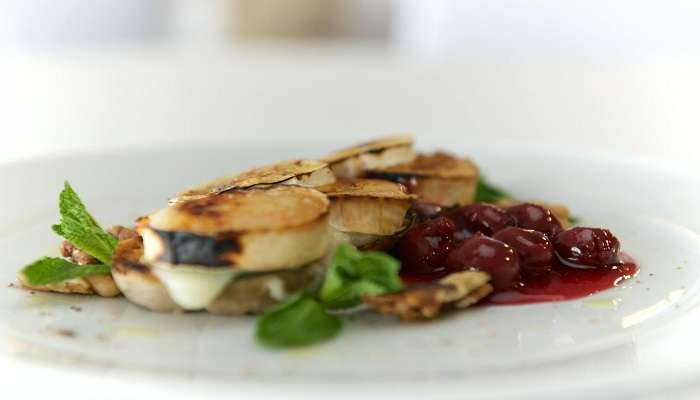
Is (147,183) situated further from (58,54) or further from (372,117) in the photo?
(58,54)

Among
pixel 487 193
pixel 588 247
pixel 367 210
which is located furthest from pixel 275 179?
pixel 487 193

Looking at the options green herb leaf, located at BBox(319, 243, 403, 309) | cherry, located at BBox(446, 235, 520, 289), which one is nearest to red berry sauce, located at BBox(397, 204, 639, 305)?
cherry, located at BBox(446, 235, 520, 289)

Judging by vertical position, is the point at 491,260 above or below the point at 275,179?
below

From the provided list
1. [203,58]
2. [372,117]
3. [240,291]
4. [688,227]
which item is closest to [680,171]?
[688,227]

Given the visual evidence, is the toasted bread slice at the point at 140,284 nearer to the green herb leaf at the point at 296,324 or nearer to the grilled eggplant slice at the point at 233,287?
the grilled eggplant slice at the point at 233,287

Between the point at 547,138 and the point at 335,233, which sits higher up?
the point at 335,233

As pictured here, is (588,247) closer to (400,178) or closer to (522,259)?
(522,259)

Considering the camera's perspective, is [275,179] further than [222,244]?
Yes
